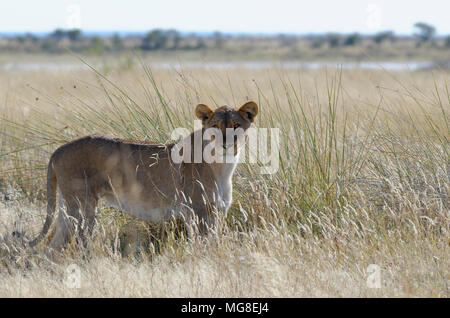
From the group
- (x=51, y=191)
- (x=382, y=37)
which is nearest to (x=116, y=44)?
(x=382, y=37)

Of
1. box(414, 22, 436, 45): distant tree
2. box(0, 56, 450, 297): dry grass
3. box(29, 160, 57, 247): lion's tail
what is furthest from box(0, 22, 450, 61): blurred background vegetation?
box(29, 160, 57, 247): lion's tail

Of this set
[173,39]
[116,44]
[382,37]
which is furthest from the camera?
[382,37]

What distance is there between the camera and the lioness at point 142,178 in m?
5.68

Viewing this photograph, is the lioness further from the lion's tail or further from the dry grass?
the dry grass

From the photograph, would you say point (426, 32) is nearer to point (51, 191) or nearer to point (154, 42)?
point (154, 42)

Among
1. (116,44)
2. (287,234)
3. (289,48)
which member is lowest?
(287,234)

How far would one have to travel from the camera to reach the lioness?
568 centimetres

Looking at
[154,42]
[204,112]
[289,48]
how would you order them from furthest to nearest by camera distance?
[154,42] < [289,48] < [204,112]

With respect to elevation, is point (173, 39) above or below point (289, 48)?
above

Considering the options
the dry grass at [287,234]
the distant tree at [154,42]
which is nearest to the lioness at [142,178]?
the dry grass at [287,234]

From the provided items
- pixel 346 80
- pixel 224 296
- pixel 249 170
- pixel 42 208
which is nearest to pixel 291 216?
pixel 249 170

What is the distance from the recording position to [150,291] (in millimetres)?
4938

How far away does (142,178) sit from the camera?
5.95 meters

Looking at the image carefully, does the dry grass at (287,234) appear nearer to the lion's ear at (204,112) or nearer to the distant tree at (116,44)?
the lion's ear at (204,112)
